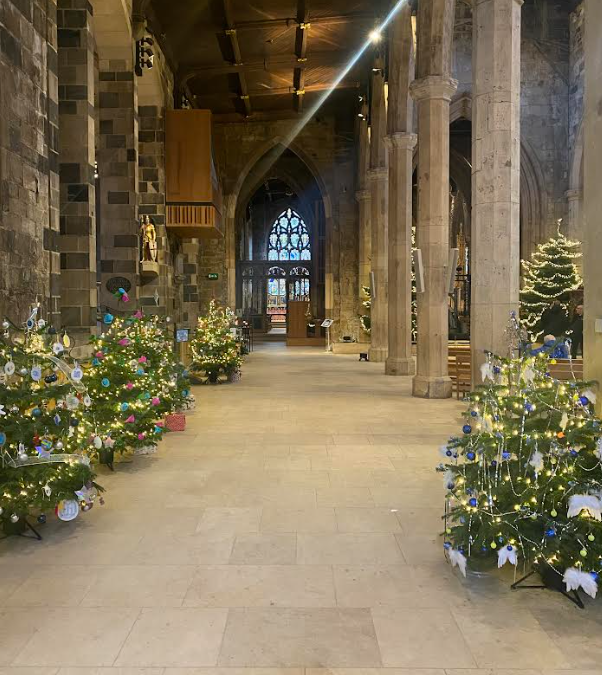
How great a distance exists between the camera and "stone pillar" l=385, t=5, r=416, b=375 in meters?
13.9

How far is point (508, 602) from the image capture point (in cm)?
328

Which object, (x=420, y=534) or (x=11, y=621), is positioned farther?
(x=420, y=534)

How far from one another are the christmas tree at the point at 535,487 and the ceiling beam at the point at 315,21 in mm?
12674

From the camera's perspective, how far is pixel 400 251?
13.9m

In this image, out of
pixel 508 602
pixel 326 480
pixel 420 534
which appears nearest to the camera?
pixel 508 602

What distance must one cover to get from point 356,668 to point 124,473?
3.67 m

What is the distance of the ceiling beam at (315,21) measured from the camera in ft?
47.0

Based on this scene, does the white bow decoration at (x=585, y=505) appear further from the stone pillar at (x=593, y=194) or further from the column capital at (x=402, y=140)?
the column capital at (x=402, y=140)

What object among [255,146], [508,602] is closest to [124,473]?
[508,602]

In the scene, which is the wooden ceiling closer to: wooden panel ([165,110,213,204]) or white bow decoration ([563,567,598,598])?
wooden panel ([165,110,213,204])

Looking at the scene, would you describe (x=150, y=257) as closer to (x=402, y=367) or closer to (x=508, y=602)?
(x=402, y=367)

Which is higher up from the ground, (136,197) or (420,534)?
(136,197)

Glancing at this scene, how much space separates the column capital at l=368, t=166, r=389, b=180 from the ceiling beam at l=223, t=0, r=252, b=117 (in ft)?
13.7

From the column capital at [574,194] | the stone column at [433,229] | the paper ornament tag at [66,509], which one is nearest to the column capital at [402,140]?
the stone column at [433,229]
